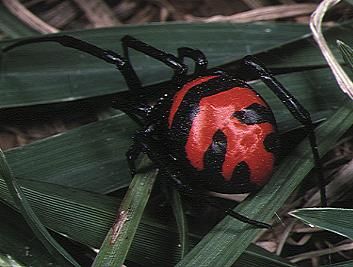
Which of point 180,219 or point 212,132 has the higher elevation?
point 212,132

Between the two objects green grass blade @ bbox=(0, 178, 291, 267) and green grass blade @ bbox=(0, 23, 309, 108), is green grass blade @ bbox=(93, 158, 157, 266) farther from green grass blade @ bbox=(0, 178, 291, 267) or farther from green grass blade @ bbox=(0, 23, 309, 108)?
green grass blade @ bbox=(0, 23, 309, 108)

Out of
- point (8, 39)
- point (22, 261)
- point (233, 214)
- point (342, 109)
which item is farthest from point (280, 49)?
point (22, 261)

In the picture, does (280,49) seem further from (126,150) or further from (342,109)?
(126,150)

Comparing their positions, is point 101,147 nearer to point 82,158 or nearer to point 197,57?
point 82,158

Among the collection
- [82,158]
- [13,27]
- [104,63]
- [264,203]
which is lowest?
[264,203]

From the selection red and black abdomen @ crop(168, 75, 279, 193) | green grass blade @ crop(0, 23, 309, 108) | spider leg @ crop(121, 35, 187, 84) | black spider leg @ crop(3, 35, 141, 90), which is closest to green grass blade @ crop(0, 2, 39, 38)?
green grass blade @ crop(0, 23, 309, 108)

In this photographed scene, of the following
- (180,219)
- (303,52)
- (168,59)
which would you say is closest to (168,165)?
(180,219)
